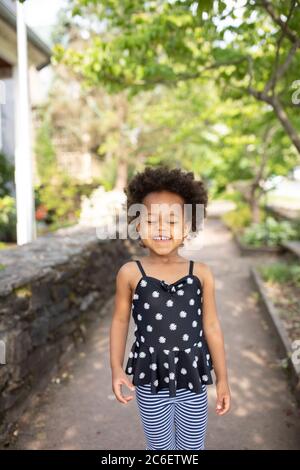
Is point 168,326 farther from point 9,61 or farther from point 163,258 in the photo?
point 9,61

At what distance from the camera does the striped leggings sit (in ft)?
6.62

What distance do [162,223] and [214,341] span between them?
619 mm

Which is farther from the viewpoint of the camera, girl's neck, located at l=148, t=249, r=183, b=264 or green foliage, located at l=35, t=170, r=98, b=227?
green foliage, located at l=35, t=170, r=98, b=227

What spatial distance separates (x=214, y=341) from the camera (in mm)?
2061

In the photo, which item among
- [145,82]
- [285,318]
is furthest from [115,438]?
[145,82]

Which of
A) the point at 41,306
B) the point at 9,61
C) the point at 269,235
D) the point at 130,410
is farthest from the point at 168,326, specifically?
the point at 269,235

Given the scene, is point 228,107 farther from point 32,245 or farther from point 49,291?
point 49,291

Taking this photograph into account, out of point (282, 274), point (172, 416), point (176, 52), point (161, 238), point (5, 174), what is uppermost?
point (176, 52)

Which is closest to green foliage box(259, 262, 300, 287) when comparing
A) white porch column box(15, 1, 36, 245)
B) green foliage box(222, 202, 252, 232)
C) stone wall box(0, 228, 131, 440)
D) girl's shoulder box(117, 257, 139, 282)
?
stone wall box(0, 228, 131, 440)

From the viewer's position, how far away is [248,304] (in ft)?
22.5

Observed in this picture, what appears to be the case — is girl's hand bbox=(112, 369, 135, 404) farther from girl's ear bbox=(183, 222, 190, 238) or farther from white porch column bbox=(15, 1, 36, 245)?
white porch column bbox=(15, 1, 36, 245)

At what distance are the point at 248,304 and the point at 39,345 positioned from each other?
13.4 ft

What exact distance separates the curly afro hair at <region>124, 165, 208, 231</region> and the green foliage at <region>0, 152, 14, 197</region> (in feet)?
23.2

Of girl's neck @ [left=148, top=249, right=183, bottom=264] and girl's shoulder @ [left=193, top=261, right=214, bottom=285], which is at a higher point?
girl's neck @ [left=148, top=249, right=183, bottom=264]
